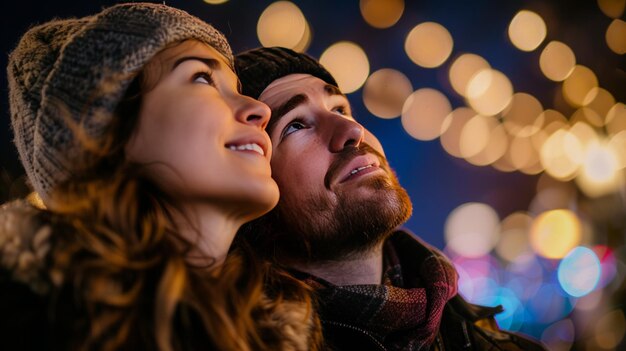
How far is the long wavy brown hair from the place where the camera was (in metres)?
0.76

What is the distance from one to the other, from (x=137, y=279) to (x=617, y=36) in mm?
4777

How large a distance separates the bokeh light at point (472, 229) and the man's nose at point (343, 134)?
378cm

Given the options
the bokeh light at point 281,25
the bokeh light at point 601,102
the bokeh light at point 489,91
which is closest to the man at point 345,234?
the bokeh light at point 281,25

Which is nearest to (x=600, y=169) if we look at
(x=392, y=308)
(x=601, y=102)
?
(x=601, y=102)

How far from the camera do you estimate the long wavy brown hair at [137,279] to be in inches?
30.0

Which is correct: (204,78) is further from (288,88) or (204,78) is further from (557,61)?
(557,61)

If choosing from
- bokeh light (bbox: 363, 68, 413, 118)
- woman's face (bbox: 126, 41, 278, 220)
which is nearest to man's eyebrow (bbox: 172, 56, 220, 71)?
woman's face (bbox: 126, 41, 278, 220)

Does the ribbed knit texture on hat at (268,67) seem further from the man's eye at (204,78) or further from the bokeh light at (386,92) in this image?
the bokeh light at (386,92)

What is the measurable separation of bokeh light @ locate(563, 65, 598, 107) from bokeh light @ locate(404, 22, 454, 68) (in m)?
1.38

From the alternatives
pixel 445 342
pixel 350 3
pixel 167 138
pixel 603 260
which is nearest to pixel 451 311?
pixel 445 342

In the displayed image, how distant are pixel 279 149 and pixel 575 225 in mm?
5399

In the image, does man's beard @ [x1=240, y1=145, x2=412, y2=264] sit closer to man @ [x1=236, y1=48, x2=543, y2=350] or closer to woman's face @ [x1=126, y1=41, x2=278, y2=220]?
man @ [x1=236, y1=48, x2=543, y2=350]

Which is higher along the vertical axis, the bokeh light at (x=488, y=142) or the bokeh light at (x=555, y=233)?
the bokeh light at (x=488, y=142)

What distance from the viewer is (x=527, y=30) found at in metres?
Answer: 4.29
